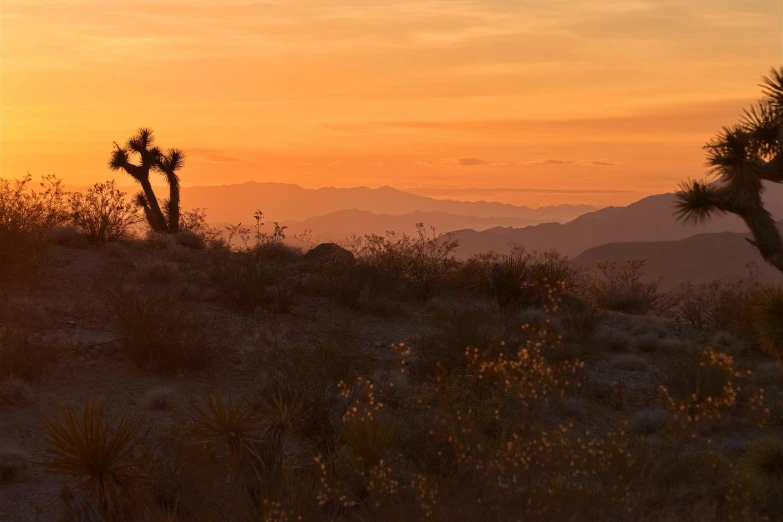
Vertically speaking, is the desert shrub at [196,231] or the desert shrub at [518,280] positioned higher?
the desert shrub at [196,231]

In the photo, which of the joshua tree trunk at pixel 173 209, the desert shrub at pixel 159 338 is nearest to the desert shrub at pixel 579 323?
the desert shrub at pixel 159 338

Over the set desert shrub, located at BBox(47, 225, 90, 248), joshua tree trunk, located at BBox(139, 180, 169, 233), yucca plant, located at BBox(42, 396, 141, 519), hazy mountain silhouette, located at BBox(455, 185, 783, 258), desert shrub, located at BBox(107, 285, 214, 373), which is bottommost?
yucca plant, located at BBox(42, 396, 141, 519)

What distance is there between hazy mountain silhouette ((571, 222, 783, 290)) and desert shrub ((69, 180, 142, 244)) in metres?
71.8

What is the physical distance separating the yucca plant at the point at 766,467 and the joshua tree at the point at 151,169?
22.0 m

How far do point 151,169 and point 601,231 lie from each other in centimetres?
15174

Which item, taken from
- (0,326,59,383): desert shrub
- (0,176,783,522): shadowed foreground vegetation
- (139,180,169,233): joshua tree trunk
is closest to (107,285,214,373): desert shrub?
(0,176,783,522): shadowed foreground vegetation

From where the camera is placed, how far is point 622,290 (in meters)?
20.0

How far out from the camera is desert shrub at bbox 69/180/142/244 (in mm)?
21203

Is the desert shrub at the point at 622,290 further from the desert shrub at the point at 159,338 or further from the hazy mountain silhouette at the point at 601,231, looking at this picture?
the hazy mountain silhouette at the point at 601,231

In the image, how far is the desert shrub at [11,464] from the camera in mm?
7957

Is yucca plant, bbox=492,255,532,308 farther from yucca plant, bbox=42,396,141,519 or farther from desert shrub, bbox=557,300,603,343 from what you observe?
yucca plant, bbox=42,396,141,519

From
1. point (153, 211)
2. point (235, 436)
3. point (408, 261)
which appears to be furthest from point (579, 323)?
point (153, 211)

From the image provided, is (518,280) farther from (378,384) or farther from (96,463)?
(96,463)

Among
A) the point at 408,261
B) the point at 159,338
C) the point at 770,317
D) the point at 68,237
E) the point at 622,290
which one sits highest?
the point at 68,237
